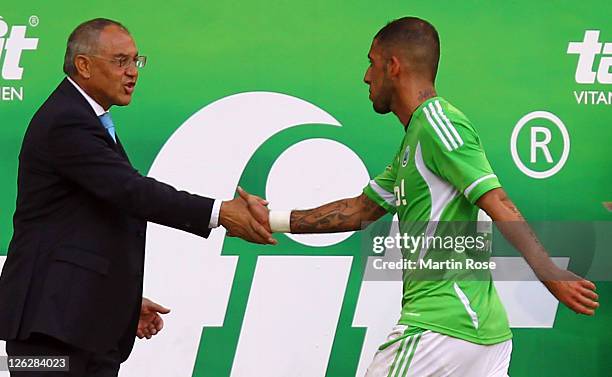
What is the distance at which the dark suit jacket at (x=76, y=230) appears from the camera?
3.90 meters

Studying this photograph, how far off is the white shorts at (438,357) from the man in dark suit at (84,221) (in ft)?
2.92

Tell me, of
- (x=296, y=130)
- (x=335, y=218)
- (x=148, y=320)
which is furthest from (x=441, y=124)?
(x=296, y=130)

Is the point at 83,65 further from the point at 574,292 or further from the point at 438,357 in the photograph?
the point at 574,292

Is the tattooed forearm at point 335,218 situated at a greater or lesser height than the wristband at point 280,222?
greater

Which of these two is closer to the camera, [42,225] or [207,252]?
[42,225]

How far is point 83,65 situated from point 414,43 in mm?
1202

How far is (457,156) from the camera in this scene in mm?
3766

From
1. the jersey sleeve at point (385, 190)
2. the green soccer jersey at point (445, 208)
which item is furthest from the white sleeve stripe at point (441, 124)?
the jersey sleeve at point (385, 190)

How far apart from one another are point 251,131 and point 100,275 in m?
1.59

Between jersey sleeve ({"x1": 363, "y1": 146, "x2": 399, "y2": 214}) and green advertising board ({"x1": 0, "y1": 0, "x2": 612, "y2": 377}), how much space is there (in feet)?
2.88

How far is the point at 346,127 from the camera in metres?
5.37

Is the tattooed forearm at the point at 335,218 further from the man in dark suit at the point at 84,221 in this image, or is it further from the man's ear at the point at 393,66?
the man's ear at the point at 393,66

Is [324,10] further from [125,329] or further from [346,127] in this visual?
[125,329]

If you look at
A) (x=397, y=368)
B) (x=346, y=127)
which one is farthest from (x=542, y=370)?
(x=397, y=368)
